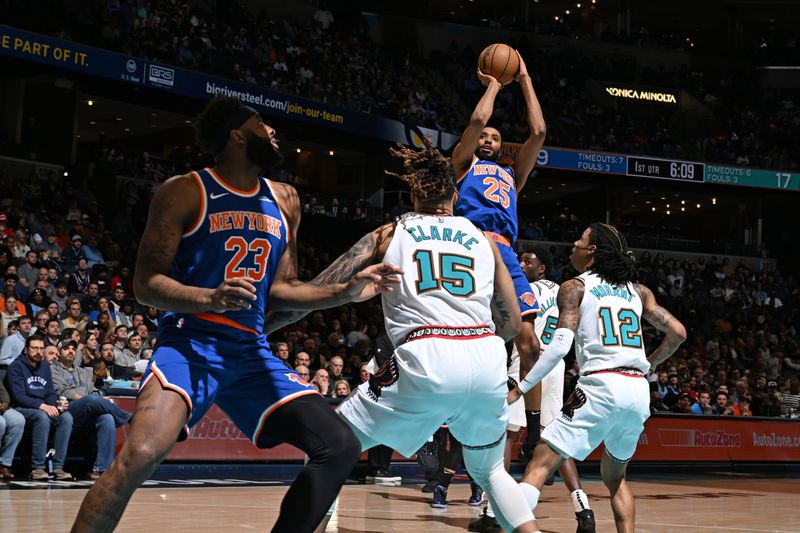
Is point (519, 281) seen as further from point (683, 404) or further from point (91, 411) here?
point (683, 404)

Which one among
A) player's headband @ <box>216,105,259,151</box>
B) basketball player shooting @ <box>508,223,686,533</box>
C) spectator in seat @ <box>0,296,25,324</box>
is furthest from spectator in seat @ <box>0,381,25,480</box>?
Answer: player's headband @ <box>216,105,259,151</box>

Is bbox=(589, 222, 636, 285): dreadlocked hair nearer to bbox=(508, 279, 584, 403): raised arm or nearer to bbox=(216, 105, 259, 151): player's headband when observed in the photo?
bbox=(508, 279, 584, 403): raised arm

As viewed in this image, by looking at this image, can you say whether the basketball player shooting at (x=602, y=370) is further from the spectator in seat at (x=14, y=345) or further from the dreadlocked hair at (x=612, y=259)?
the spectator in seat at (x=14, y=345)

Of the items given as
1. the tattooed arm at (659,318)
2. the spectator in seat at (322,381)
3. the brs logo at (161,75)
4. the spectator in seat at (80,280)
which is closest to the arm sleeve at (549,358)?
the tattooed arm at (659,318)

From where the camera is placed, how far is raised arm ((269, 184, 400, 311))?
4254mm

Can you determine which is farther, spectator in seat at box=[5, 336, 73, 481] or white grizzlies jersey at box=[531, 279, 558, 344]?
spectator in seat at box=[5, 336, 73, 481]

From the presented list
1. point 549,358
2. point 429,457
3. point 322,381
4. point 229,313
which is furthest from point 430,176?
point 322,381

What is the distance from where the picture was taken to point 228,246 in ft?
13.6

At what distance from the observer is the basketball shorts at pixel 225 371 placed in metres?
4.00

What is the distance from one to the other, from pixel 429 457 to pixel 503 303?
6.03m

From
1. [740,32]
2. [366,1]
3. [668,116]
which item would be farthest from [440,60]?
[740,32]

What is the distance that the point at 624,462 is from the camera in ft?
20.0

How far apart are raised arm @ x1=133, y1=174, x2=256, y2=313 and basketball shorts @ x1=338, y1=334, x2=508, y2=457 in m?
0.97

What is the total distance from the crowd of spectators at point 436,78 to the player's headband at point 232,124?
17.3m
